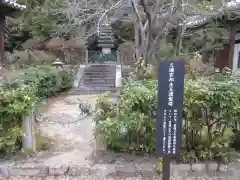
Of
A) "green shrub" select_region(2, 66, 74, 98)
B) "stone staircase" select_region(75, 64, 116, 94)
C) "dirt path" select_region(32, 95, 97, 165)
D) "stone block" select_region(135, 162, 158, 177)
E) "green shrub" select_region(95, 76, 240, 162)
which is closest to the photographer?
"green shrub" select_region(95, 76, 240, 162)

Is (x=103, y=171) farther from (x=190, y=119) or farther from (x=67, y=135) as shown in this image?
(x=67, y=135)

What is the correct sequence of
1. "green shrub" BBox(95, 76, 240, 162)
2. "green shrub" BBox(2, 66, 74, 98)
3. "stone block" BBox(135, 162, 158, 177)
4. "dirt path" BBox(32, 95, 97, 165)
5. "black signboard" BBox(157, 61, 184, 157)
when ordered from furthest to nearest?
"green shrub" BBox(2, 66, 74, 98)
"dirt path" BBox(32, 95, 97, 165)
"stone block" BBox(135, 162, 158, 177)
"green shrub" BBox(95, 76, 240, 162)
"black signboard" BBox(157, 61, 184, 157)

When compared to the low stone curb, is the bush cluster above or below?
above

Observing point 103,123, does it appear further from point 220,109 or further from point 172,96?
point 220,109

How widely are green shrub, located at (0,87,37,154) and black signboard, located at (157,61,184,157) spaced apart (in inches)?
75.0

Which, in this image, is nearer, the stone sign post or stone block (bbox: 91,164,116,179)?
the stone sign post

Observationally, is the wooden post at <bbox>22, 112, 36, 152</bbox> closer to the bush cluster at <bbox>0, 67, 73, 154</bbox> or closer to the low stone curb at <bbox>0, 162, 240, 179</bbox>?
the bush cluster at <bbox>0, 67, 73, 154</bbox>

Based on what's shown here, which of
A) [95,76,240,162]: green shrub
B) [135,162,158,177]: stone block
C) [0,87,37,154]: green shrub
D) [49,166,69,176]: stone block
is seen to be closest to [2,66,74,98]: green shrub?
[0,87,37,154]: green shrub

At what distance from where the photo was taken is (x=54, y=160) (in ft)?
12.7

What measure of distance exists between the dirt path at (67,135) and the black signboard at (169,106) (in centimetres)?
145

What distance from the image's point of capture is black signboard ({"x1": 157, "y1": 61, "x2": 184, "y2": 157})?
263 centimetres

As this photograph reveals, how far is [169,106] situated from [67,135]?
2.83 metres

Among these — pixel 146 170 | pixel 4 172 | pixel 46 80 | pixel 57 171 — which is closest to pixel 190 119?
pixel 146 170

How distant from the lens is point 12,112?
3.62m
